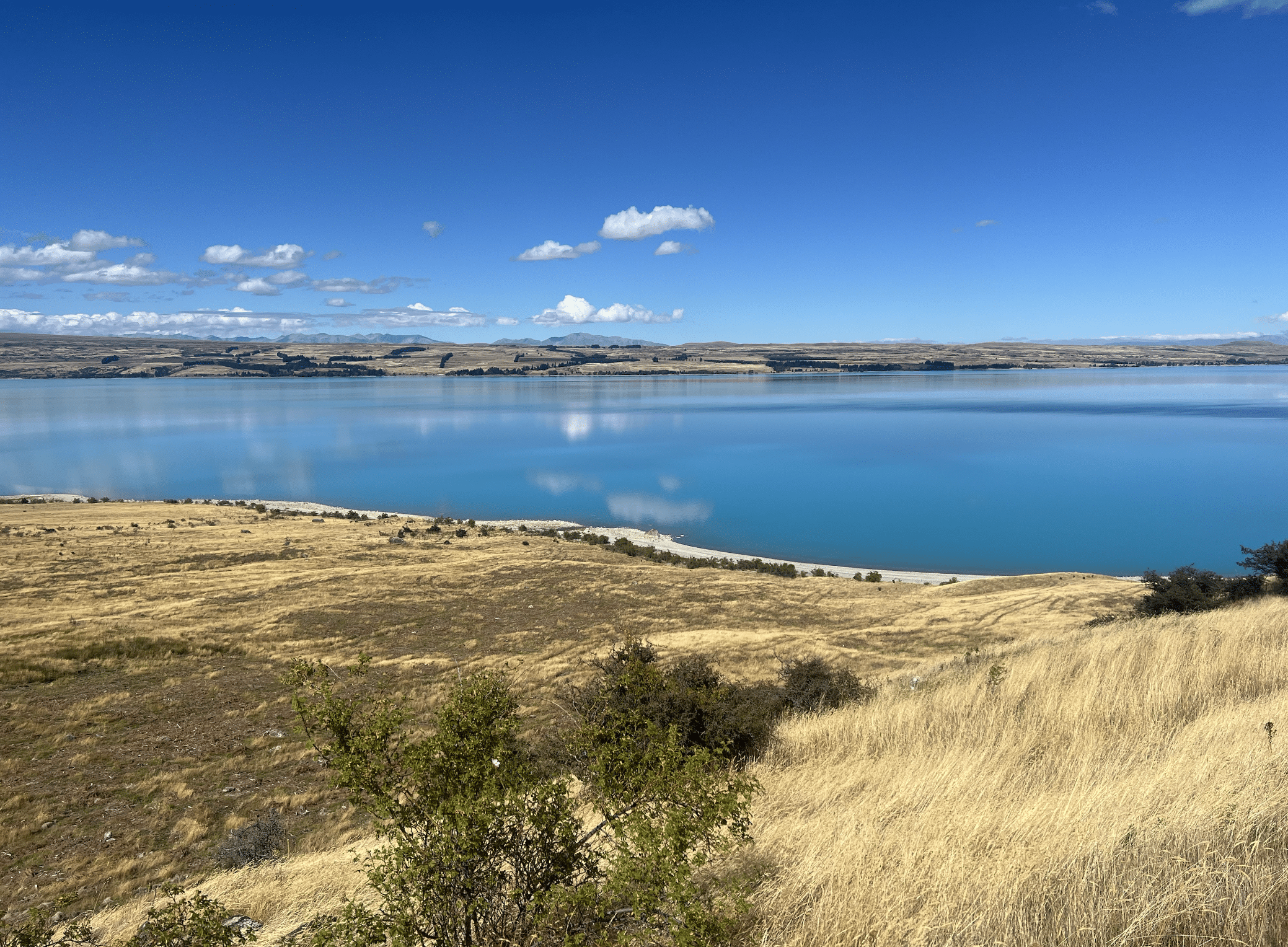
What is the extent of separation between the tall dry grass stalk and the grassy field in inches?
3.3

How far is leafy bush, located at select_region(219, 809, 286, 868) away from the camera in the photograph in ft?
24.6

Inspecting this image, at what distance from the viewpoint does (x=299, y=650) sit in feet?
53.6

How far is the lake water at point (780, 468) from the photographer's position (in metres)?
36.7

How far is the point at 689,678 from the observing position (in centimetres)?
994

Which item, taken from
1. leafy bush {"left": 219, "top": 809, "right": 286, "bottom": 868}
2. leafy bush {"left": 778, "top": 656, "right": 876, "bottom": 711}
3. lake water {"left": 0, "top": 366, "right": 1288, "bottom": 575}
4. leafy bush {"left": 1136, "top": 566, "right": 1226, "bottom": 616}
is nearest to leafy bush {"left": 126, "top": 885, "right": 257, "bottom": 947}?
leafy bush {"left": 219, "top": 809, "right": 286, "bottom": 868}

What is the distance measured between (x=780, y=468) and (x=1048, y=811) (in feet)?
180

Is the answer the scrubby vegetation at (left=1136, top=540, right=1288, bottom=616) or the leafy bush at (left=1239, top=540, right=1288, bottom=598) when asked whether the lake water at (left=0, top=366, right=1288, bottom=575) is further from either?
the scrubby vegetation at (left=1136, top=540, right=1288, bottom=616)

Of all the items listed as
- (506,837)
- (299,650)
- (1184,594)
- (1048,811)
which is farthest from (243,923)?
(1184,594)

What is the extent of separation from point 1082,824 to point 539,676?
11.8 m

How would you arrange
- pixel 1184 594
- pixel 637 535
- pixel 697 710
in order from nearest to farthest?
pixel 697 710 < pixel 1184 594 < pixel 637 535


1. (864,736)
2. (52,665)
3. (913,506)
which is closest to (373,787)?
(864,736)

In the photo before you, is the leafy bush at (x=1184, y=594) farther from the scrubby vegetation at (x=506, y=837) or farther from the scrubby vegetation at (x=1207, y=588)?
the scrubby vegetation at (x=506, y=837)

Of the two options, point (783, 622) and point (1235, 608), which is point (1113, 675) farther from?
point (783, 622)

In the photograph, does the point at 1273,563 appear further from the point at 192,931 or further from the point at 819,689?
the point at 192,931
